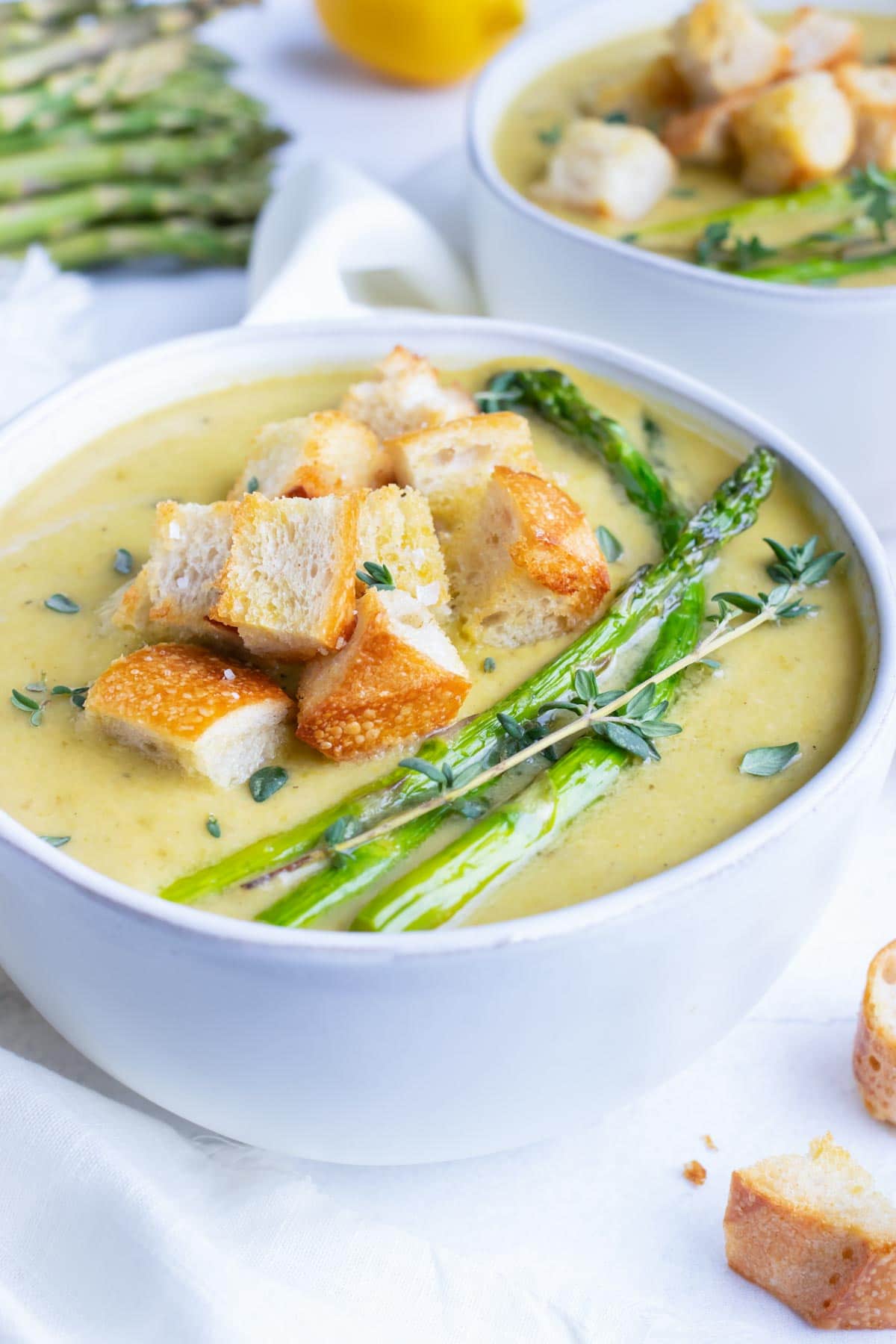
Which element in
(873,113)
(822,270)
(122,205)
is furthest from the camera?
(122,205)

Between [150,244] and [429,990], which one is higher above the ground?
[429,990]

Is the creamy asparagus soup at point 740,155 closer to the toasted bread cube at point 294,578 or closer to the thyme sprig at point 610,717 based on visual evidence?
the thyme sprig at point 610,717

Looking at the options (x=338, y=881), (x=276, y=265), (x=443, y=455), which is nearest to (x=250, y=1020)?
(x=338, y=881)

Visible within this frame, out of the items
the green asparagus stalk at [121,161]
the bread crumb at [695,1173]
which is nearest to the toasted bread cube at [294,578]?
the bread crumb at [695,1173]

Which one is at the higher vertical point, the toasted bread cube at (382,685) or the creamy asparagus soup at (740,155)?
the toasted bread cube at (382,685)

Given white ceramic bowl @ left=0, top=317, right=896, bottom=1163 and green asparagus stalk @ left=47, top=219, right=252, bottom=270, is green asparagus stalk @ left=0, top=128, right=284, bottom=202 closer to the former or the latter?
green asparagus stalk @ left=47, top=219, right=252, bottom=270

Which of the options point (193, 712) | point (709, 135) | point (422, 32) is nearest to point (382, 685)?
point (193, 712)

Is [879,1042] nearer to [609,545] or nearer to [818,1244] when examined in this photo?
[818,1244]
